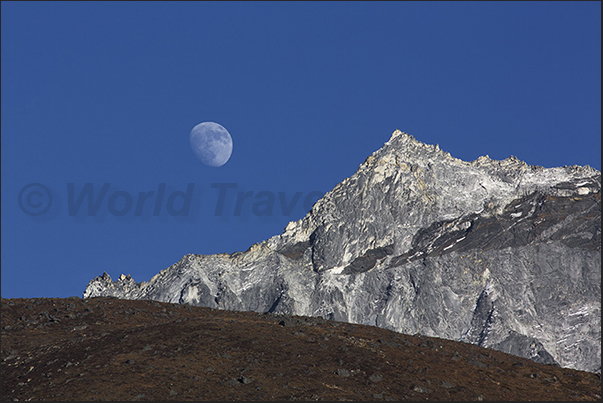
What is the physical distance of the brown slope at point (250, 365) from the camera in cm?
4859

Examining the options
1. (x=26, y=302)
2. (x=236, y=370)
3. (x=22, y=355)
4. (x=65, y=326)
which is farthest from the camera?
(x=26, y=302)

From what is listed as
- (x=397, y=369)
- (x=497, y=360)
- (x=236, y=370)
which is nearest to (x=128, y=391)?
(x=236, y=370)

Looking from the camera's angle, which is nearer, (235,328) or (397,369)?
(397,369)

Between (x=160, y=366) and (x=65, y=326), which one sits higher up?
(x=65, y=326)

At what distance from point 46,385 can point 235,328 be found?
12.9 meters

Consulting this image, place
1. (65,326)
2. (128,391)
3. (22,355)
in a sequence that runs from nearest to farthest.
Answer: (128,391), (22,355), (65,326)

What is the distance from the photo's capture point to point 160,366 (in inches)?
2014

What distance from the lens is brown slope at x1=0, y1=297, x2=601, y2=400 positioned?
48594mm

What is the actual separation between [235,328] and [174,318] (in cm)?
895

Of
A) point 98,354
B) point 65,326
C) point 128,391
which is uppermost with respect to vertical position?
point 65,326

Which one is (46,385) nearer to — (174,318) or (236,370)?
(236,370)

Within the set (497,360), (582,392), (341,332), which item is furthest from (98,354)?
(582,392)

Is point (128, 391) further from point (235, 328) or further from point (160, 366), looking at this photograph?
point (235, 328)

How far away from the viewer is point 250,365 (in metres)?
51.6
